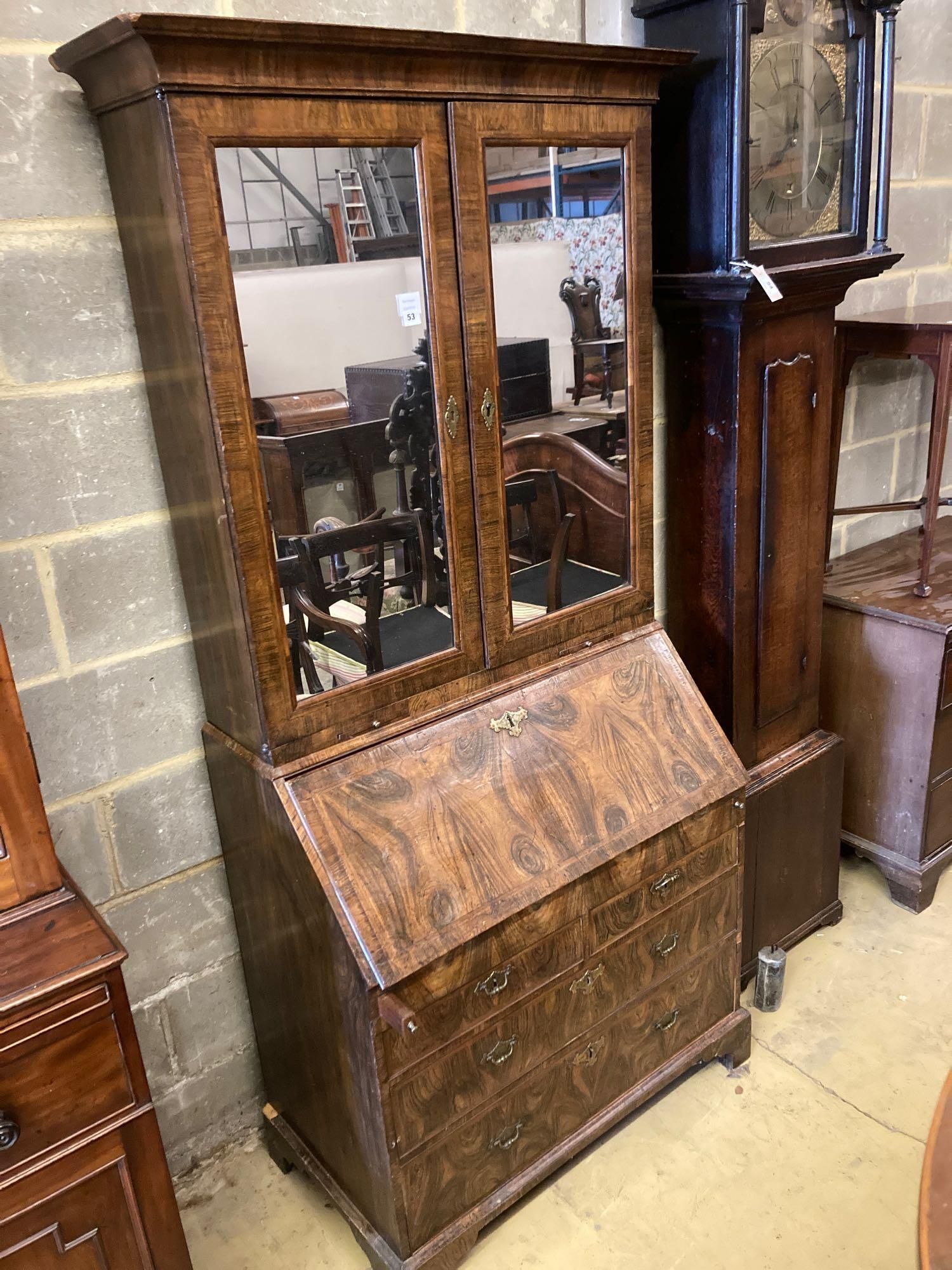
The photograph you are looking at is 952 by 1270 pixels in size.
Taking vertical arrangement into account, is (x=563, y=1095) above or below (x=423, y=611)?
below

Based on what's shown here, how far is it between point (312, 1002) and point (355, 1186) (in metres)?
0.33

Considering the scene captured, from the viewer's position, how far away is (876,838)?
2434mm

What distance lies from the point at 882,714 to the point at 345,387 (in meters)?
1.59

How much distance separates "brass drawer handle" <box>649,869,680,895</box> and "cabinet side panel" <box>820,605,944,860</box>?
0.88m

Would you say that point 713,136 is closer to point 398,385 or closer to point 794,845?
point 398,385

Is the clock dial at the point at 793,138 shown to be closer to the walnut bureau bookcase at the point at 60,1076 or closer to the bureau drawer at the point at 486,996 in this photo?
the bureau drawer at the point at 486,996

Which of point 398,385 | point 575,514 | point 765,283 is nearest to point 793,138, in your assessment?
point 765,283

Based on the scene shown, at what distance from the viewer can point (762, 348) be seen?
180cm

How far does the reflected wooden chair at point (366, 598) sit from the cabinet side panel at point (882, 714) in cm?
123

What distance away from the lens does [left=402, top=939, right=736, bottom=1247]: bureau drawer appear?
152cm

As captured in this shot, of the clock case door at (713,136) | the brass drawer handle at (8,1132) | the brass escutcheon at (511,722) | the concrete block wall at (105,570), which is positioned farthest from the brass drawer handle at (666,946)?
the clock case door at (713,136)

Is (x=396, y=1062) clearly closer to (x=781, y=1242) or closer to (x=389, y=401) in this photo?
(x=781, y=1242)

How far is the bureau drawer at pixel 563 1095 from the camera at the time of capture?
1517 mm

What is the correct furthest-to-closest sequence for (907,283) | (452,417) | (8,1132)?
(907,283) < (452,417) < (8,1132)
